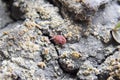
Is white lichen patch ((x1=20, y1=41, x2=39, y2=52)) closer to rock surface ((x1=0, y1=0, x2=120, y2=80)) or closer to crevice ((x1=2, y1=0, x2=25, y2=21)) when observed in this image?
rock surface ((x1=0, y1=0, x2=120, y2=80))

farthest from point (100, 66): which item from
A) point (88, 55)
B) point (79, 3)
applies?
point (79, 3)

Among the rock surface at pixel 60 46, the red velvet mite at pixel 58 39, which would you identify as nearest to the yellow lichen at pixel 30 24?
the rock surface at pixel 60 46

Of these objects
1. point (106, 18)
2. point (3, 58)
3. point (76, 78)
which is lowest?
point (76, 78)

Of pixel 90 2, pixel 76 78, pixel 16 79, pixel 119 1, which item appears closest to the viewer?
pixel 16 79

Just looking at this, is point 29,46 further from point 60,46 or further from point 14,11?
point 14,11

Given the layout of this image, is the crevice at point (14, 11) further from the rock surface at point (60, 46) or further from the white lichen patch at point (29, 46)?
the white lichen patch at point (29, 46)

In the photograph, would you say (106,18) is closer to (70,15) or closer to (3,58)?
(70,15)

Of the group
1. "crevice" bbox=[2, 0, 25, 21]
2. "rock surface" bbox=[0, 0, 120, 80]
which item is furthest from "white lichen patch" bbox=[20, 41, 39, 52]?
"crevice" bbox=[2, 0, 25, 21]

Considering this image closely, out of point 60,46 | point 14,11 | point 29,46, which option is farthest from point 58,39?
point 14,11
